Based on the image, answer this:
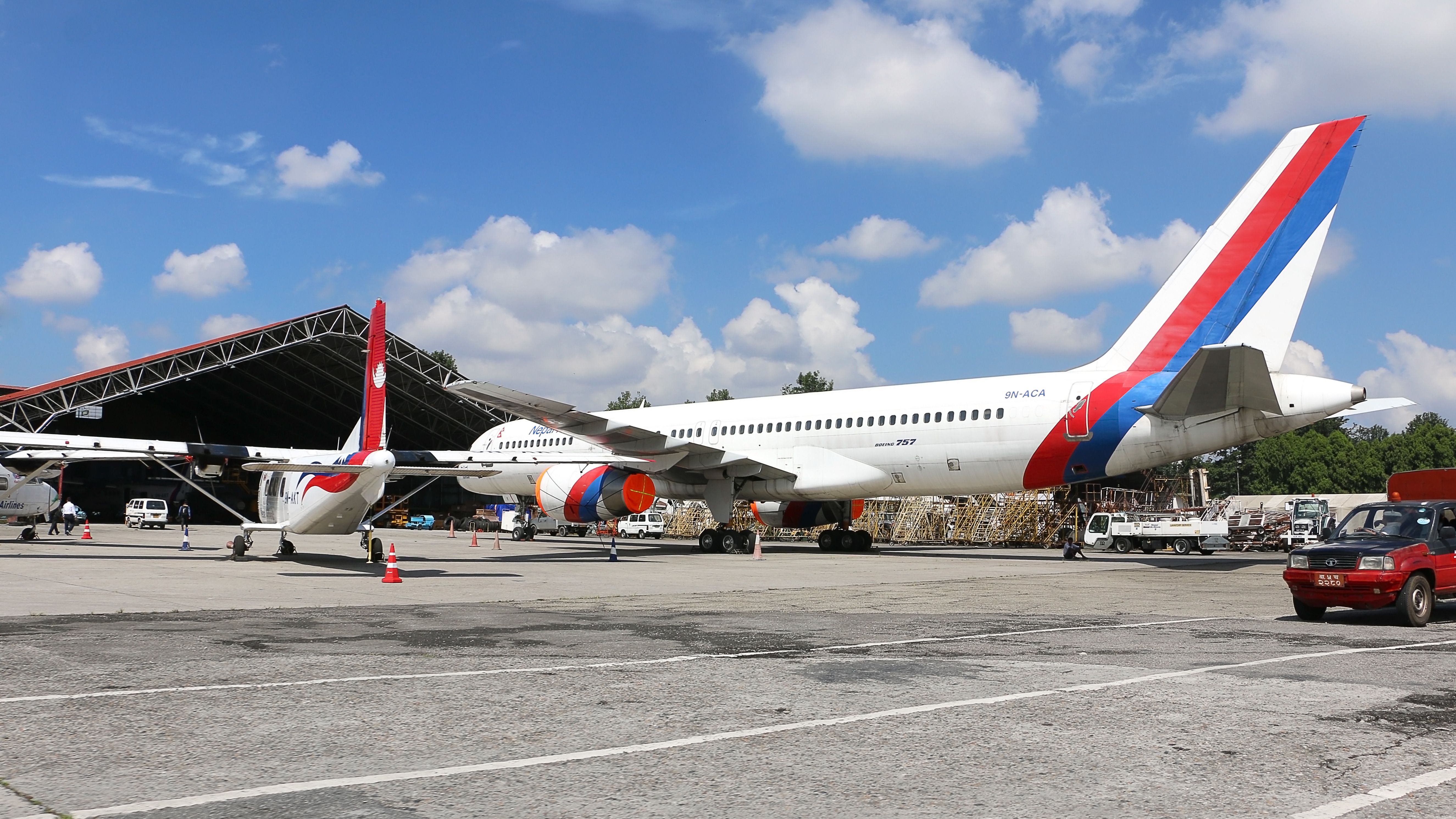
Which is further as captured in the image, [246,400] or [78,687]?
[246,400]

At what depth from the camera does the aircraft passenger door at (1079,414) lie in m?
21.0

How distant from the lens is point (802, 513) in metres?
29.3

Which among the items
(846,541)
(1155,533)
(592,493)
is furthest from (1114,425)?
(1155,533)

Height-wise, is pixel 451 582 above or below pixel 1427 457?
below

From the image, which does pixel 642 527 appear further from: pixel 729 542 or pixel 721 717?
pixel 721 717

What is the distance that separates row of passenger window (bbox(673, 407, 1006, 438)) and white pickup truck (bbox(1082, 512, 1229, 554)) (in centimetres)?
1687

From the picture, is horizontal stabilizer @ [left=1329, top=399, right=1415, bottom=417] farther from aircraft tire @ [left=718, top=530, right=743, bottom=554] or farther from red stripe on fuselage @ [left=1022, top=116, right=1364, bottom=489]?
aircraft tire @ [left=718, top=530, right=743, bottom=554]

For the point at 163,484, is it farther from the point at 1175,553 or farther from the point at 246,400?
the point at 1175,553

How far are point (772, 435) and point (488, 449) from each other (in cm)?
1349

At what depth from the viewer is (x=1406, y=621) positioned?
433 inches

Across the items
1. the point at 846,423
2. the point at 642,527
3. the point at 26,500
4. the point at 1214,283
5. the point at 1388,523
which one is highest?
the point at 1214,283

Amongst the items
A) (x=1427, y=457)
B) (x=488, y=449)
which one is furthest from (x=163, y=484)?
(x=1427, y=457)

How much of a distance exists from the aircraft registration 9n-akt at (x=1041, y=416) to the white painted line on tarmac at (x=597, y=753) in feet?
40.7

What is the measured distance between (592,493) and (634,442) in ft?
6.64
